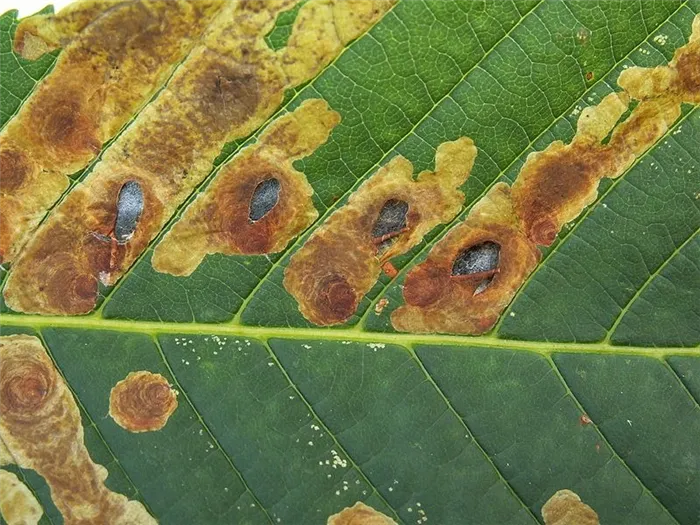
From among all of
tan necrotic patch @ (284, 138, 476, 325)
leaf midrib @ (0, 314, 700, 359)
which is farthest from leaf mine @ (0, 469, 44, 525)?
tan necrotic patch @ (284, 138, 476, 325)

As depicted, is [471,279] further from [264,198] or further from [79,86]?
[79,86]

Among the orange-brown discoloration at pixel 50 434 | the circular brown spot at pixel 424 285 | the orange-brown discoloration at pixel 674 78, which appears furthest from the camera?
Answer: the orange-brown discoloration at pixel 50 434

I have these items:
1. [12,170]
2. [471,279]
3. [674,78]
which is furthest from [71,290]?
[674,78]

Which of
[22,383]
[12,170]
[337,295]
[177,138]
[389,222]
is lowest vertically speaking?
[337,295]

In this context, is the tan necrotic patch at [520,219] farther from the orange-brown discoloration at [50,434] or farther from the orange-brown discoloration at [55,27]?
the orange-brown discoloration at [55,27]

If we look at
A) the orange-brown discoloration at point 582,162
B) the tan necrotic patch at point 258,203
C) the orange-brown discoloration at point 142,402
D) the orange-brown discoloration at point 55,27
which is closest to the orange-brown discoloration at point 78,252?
the tan necrotic patch at point 258,203

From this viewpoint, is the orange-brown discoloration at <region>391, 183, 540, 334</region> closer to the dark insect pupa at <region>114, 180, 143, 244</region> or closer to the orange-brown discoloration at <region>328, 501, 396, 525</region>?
the orange-brown discoloration at <region>328, 501, 396, 525</region>

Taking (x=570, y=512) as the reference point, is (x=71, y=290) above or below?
above
